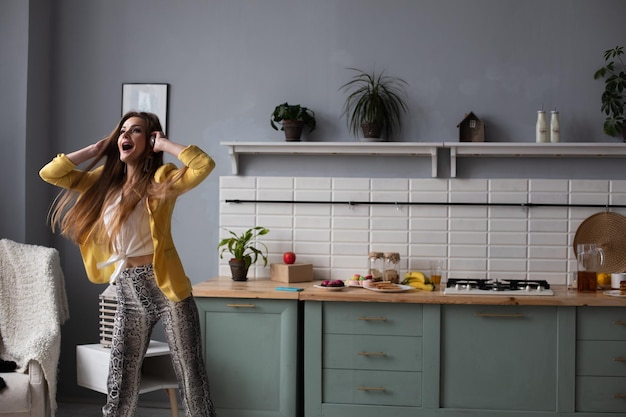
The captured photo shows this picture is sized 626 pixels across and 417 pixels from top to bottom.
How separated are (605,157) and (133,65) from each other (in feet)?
8.91

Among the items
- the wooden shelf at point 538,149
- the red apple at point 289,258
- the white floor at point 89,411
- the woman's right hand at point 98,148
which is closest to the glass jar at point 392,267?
the red apple at point 289,258

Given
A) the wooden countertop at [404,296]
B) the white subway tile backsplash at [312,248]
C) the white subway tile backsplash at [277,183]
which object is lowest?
the wooden countertop at [404,296]

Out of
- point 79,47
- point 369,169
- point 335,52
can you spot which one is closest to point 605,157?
point 369,169

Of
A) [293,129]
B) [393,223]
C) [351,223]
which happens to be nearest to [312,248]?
[351,223]

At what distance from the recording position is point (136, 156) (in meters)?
3.12

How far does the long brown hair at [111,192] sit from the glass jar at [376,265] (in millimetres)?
1450

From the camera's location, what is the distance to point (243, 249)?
4238 mm

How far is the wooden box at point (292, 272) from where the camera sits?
165 inches

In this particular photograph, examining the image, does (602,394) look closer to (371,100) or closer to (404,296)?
(404,296)

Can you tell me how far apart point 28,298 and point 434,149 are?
2.23 m

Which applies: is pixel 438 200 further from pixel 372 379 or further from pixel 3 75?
pixel 3 75

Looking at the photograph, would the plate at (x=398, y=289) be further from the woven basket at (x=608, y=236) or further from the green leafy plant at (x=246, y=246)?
the woven basket at (x=608, y=236)

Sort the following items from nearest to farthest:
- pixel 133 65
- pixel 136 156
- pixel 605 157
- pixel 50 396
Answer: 1. pixel 136 156
2. pixel 50 396
3. pixel 605 157
4. pixel 133 65

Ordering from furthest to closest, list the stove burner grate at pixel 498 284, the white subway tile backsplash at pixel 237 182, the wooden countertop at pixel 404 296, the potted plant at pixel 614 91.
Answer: the white subway tile backsplash at pixel 237 182 → the potted plant at pixel 614 91 → the stove burner grate at pixel 498 284 → the wooden countertop at pixel 404 296
